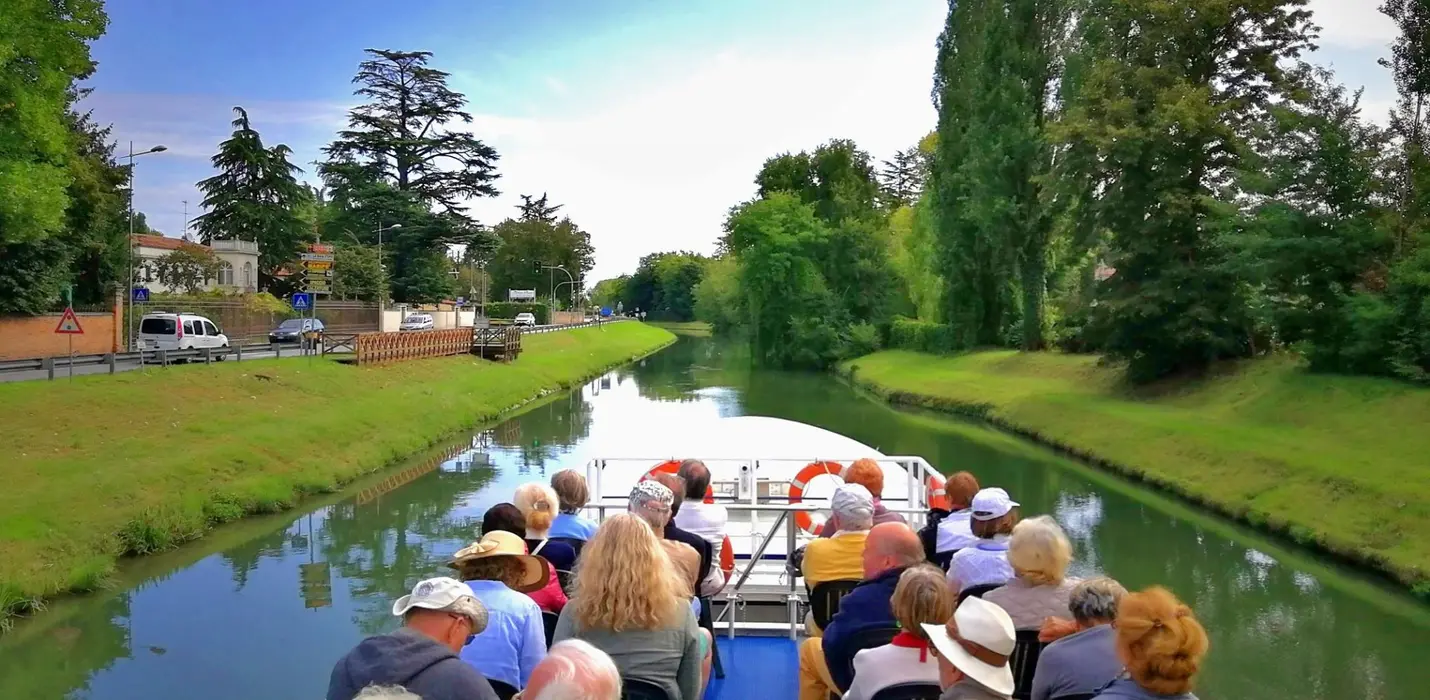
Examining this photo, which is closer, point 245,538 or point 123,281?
point 245,538

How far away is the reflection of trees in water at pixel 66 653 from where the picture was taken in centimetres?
989

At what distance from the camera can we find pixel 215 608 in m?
12.6

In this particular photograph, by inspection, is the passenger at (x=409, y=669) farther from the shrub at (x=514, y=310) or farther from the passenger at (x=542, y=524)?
the shrub at (x=514, y=310)

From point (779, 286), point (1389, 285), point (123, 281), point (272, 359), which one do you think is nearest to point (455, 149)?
point (779, 286)

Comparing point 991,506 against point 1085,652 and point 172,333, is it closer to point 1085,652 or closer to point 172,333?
point 1085,652

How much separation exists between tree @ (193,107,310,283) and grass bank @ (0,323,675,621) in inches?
1304

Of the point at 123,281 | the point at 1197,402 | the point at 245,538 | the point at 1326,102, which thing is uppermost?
the point at 1326,102

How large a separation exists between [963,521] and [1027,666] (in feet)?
5.31

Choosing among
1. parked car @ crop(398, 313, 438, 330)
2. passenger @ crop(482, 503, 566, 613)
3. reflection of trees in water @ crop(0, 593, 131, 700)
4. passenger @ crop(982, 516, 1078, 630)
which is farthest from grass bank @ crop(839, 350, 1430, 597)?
parked car @ crop(398, 313, 438, 330)

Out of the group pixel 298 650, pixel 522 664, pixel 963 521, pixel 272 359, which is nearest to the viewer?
pixel 522 664

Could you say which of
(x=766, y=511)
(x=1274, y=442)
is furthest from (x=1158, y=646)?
(x=1274, y=442)

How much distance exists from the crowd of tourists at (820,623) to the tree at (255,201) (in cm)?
6268

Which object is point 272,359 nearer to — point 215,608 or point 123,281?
point 123,281

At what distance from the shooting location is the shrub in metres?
92.0
